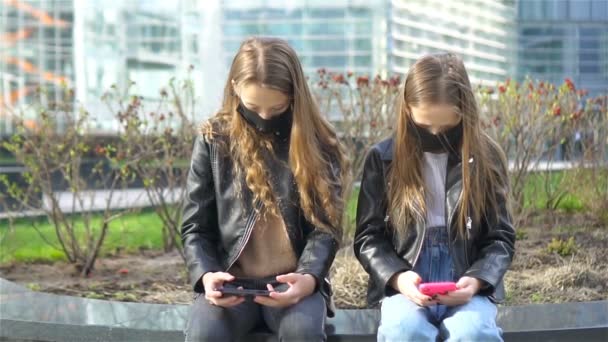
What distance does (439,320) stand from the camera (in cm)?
284

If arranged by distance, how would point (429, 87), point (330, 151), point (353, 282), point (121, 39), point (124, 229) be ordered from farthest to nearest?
point (121, 39) < point (124, 229) < point (353, 282) < point (330, 151) < point (429, 87)

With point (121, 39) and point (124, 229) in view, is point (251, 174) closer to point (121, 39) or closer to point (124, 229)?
point (124, 229)

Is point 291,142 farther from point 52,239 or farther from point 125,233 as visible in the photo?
point 52,239

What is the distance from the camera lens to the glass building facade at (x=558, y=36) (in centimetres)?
1612

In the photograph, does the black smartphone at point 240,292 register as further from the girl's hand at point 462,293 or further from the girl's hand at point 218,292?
the girl's hand at point 462,293

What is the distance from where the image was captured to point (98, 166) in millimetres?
5512

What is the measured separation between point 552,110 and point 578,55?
12.0 meters

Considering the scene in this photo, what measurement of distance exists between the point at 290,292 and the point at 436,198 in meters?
0.70

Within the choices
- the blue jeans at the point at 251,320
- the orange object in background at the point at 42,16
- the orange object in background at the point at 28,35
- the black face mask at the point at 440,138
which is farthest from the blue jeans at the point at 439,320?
the orange object in background at the point at 42,16

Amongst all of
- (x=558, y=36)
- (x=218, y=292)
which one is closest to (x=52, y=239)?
(x=218, y=292)

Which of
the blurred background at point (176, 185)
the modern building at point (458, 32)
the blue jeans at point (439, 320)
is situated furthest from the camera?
the modern building at point (458, 32)

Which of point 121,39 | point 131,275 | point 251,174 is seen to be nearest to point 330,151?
point 251,174

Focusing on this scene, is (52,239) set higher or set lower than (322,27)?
lower

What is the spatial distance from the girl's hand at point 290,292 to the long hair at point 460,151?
432 mm
